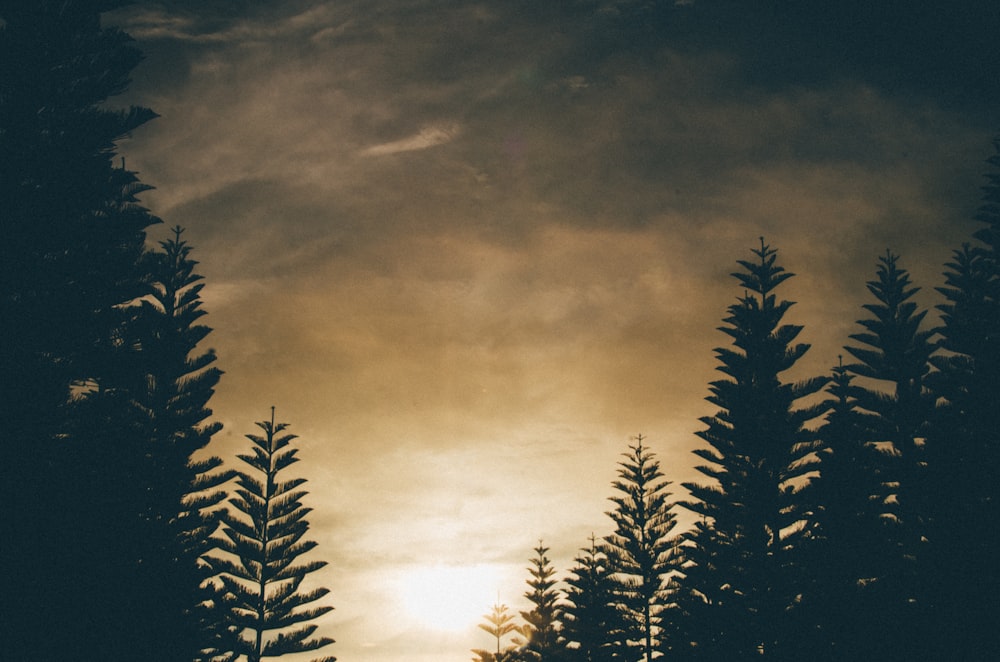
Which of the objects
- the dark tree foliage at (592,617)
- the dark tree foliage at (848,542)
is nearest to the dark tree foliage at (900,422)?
the dark tree foliage at (848,542)

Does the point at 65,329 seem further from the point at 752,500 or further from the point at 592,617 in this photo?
the point at 592,617

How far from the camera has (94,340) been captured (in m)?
12.6

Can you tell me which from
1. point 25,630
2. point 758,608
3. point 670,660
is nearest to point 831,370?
point 758,608

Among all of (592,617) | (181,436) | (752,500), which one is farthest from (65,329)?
(592,617)

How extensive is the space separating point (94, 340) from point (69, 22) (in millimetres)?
6367

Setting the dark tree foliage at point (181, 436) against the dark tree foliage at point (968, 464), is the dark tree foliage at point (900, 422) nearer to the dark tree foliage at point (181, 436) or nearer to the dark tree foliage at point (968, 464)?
the dark tree foliage at point (968, 464)

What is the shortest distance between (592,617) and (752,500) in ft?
50.1

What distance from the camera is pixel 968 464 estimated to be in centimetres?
1928

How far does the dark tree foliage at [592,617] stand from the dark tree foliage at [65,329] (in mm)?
20149

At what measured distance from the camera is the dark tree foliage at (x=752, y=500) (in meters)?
19.6

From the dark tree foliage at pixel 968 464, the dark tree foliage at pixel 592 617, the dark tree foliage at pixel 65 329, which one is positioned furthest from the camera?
the dark tree foliage at pixel 592 617

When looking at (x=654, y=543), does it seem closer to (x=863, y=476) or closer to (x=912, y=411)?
(x=863, y=476)

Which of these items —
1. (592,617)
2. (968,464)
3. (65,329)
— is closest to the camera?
(65,329)

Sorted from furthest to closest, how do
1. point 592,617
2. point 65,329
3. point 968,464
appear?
point 592,617
point 968,464
point 65,329
